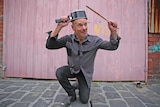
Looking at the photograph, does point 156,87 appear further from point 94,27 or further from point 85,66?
point 85,66

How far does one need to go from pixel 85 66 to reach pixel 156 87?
2.12 metres

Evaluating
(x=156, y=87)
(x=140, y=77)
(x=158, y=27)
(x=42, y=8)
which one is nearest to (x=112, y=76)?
(x=140, y=77)

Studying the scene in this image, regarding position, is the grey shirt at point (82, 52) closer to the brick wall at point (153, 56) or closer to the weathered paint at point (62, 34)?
the weathered paint at point (62, 34)

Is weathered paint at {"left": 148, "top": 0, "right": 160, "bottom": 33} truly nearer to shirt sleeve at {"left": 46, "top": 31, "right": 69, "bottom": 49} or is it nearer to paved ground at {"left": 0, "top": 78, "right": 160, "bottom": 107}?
paved ground at {"left": 0, "top": 78, "right": 160, "bottom": 107}

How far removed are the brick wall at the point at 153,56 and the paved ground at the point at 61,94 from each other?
0.25 metres

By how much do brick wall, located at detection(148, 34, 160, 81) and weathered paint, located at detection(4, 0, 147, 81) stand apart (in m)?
0.14

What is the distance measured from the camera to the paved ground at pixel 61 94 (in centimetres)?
303

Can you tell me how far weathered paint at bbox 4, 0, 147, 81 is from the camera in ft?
14.4

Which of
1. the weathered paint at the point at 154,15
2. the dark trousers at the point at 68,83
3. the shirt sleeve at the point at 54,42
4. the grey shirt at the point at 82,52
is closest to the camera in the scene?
the shirt sleeve at the point at 54,42

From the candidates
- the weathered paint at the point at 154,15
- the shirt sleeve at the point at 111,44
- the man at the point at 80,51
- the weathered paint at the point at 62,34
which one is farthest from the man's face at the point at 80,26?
the weathered paint at the point at 154,15

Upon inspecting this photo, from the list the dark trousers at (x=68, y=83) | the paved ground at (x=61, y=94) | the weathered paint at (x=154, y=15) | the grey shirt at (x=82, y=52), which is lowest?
the paved ground at (x=61, y=94)

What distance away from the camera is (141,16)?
14.4 feet

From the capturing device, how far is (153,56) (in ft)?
14.5

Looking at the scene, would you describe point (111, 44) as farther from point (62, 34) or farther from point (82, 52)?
point (62, 34)
